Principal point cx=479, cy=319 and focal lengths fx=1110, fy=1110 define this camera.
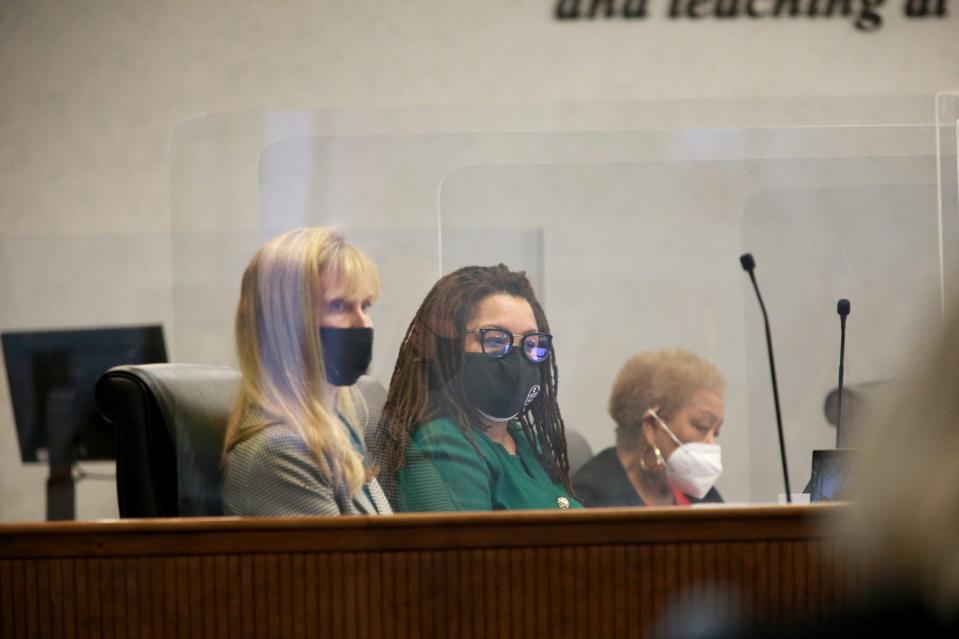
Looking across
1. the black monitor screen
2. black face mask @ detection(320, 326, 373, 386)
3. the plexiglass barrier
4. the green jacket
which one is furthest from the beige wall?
the green jacket

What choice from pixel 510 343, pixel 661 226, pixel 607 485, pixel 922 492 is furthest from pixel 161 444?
pixel 922 492

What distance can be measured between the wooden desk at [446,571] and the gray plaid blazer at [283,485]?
1.58 feet

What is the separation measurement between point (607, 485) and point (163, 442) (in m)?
0.74

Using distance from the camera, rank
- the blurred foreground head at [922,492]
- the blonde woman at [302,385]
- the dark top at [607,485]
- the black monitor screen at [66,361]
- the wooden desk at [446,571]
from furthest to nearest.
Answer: the black monitor screen at [66,361], the dark top at [607,485], the blonde woman at [302,385], the wooden desk at [446,571], the blurred foreground head at [922,492]

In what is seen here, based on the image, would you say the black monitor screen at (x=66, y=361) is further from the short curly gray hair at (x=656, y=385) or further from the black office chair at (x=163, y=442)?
the short curly gray hair at (x=656, y=385)

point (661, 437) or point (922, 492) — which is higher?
point (922, 492)

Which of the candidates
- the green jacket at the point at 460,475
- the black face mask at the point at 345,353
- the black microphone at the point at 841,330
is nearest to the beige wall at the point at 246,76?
the black microphone at the point at 841,330

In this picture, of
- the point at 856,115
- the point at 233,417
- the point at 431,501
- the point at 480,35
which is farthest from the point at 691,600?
the point at 480,35

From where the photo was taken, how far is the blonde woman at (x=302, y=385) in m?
1.65

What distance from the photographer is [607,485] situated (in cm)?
190

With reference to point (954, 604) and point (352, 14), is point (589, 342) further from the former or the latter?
point (352, 14)

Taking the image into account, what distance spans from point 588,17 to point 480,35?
0.43 m

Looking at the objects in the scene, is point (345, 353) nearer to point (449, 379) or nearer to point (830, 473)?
point (449, 379)

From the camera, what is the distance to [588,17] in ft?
14.1
